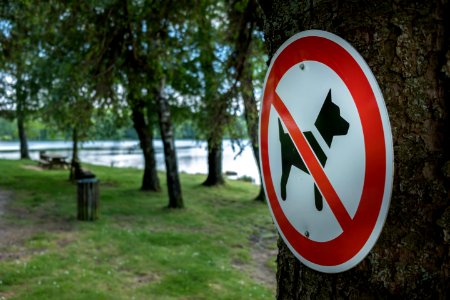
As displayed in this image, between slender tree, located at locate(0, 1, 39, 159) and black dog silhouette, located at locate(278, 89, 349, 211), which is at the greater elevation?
slender tree, located at locate(0, 1, 39, 159)

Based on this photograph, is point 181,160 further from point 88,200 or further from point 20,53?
point 20,53

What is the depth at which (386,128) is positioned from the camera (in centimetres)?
100

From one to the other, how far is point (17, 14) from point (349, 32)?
8.36m

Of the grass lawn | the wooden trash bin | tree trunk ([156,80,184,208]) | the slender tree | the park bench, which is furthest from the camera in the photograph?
the park bench

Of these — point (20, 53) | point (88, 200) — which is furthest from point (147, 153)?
point (20, 53)

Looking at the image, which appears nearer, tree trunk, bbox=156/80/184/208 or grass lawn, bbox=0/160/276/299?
grass lawn, bbox=0/160/276/299

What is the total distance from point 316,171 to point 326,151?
7cm

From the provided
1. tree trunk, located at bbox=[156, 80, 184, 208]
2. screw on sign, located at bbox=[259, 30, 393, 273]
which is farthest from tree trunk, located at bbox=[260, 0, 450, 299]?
tree trunk, located at bbox=[156, 80, 184, 208]

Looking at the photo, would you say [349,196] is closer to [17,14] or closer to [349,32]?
[349,32]

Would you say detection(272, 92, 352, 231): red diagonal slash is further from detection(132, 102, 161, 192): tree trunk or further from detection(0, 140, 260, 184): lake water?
detection(132, 102, 161, 192): tree trunk

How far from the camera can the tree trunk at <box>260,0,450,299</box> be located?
3.33 feet

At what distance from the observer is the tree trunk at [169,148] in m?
12.0

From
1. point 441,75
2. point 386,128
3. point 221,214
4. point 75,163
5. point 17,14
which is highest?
point 17,14

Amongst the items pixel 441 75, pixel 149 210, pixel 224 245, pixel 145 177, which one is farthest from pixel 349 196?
pixel 145 177
